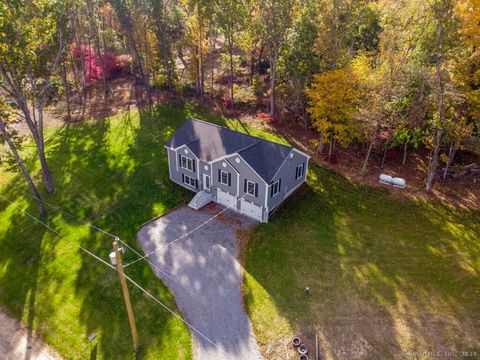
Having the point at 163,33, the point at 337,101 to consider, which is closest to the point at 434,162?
the point at 337,101

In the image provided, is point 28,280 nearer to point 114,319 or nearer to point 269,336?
point 114,319

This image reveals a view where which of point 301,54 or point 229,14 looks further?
point 229,14

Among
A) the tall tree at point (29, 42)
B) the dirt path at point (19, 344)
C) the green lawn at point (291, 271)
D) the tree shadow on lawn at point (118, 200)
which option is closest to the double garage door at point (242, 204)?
the green lawn at point (291, 271)

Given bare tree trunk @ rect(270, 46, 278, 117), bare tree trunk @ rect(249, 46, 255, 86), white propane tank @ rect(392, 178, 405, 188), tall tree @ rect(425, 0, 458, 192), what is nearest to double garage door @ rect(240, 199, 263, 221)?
white propane tank @ rect(392, 178, 405, 188)

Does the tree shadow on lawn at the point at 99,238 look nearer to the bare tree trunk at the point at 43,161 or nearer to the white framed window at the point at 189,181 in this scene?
the white framed window at the point at 189,181

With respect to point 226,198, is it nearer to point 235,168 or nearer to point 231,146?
point 235,168
